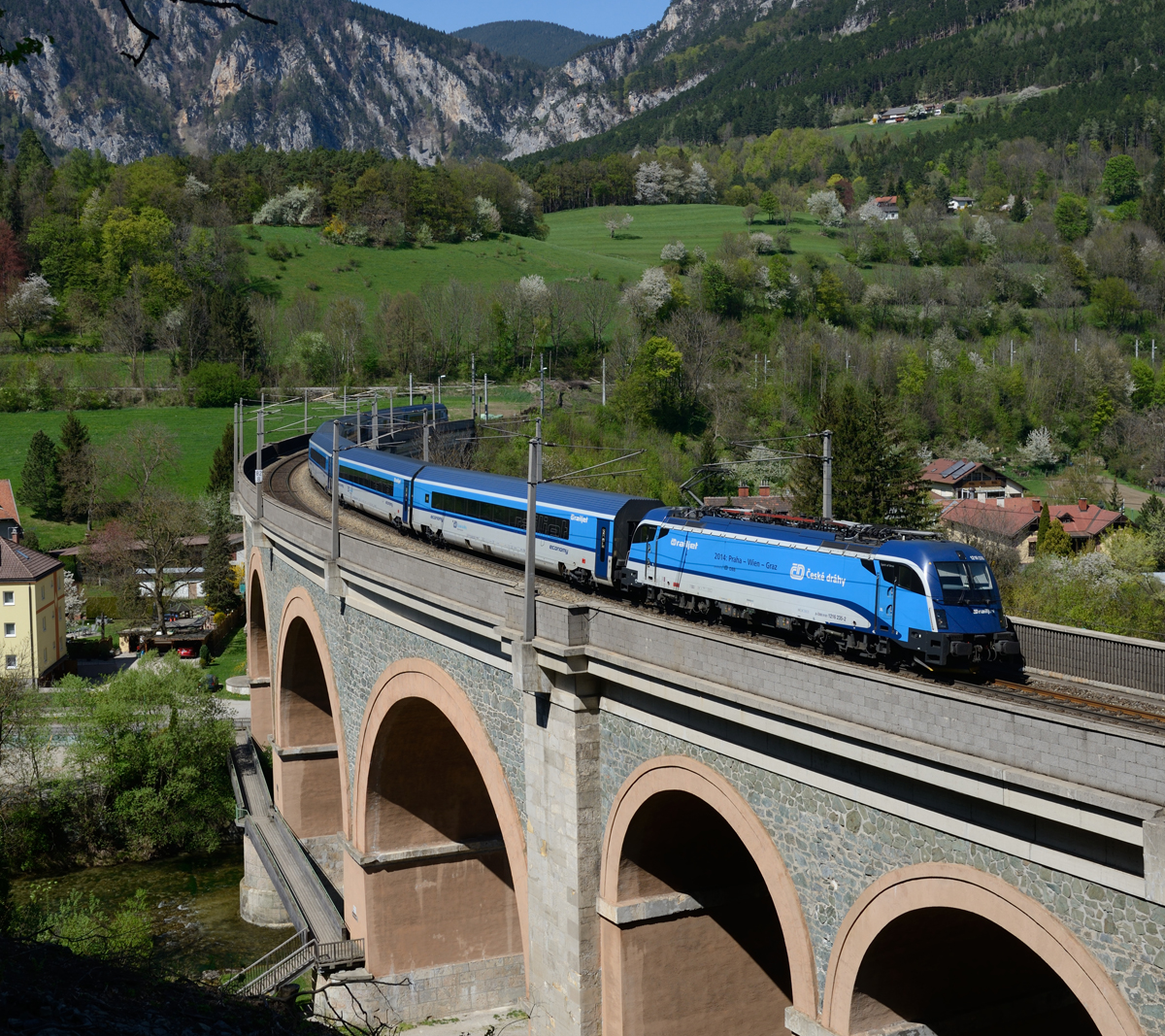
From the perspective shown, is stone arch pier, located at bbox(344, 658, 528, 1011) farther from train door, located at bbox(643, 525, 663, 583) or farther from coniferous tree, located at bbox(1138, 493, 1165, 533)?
coniferous tree, located at bbox(1138, 493, 1165, 533)

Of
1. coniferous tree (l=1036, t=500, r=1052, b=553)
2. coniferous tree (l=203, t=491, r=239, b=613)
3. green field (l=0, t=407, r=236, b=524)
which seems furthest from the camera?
green field (l=0, t=407, r=236, b=524)

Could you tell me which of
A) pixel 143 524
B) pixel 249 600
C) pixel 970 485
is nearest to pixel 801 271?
pixel 970 485

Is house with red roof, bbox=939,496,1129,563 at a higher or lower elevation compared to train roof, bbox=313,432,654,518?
lower

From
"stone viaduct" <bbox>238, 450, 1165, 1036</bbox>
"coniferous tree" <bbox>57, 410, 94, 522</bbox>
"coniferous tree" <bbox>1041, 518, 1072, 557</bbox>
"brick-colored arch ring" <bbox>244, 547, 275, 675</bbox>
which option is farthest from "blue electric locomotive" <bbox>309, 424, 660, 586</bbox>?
"coniferous tree" <bbox>57, 410, 94, 522</bbox>

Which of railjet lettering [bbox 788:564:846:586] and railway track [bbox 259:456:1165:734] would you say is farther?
railjet lettering [bbox 788:564:846:586]

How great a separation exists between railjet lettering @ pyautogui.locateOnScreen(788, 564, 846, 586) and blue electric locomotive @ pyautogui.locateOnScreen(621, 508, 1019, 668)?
0.02 metres

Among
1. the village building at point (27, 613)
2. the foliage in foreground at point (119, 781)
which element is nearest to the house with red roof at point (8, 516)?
the village building at point (27, 613)

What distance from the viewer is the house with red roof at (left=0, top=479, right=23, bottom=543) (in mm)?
66812

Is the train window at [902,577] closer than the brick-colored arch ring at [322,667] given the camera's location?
Yes

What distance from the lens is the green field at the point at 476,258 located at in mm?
117500

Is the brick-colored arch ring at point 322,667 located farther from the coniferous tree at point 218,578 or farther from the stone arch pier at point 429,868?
the coniferous tree at point 218,578

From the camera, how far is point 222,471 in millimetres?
76938

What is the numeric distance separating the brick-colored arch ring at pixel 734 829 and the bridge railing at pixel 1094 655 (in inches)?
227

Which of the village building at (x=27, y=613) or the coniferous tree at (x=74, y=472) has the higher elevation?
the coniferous tree at (x=74, y=472)
